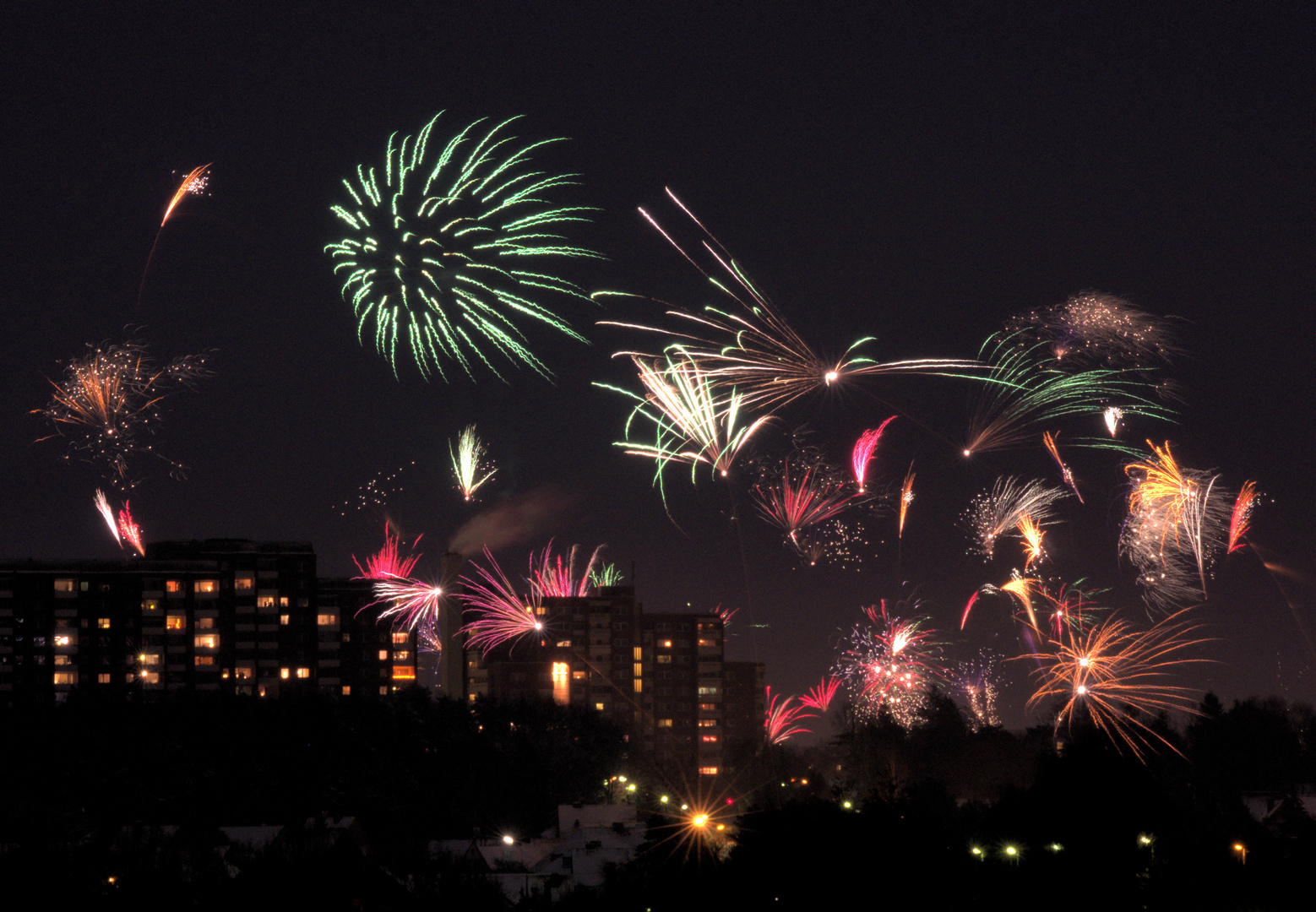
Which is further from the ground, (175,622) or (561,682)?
(175,622)

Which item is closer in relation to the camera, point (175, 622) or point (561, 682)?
point (175, 622)

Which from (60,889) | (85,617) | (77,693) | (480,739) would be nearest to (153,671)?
(85,617)

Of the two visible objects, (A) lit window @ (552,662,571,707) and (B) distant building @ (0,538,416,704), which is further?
(A) lit window @ (552,662,571,707)

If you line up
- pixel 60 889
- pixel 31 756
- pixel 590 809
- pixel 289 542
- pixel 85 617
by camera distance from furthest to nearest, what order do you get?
pixel 289 542, pixel 85 617, pixel 31 756, pixel 590 809, pixel 60 889

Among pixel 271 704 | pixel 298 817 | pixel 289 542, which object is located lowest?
pixel 298 817

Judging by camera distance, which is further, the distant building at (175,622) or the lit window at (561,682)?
the lit window at (561,682)

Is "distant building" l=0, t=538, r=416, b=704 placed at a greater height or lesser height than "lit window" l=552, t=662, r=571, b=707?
greater

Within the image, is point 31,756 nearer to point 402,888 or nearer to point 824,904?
point 402,888

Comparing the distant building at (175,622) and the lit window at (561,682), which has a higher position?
the distant building at (175,622)
